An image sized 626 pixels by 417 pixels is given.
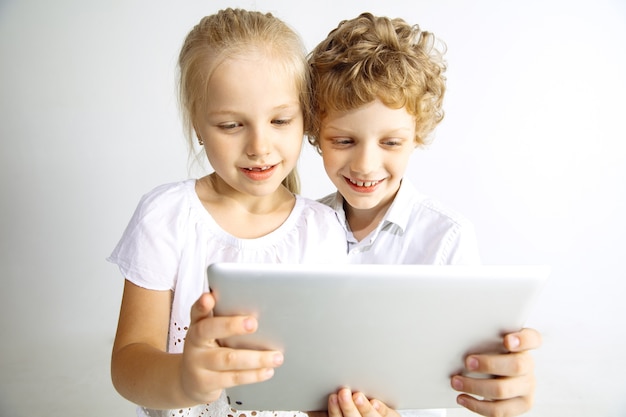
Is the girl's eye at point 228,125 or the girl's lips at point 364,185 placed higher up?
the girl's eye at point 228,125

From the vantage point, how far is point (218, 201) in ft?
5.03

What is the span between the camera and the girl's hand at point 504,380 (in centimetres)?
114

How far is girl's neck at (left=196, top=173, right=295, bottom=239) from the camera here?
4.96 feet

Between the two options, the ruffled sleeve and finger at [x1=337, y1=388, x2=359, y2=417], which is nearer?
finger at [x1=337, y1=388, x2=359, y2=417]

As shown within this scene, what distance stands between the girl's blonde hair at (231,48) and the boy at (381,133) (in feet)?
0.33

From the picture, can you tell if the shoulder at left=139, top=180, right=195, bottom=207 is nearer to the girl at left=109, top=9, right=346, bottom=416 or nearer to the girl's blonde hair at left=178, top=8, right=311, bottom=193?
the girl at left=109, top=9, right=346, bottom=416

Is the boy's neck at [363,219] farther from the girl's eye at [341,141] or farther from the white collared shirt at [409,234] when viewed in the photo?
the girl's eye at [341,141]

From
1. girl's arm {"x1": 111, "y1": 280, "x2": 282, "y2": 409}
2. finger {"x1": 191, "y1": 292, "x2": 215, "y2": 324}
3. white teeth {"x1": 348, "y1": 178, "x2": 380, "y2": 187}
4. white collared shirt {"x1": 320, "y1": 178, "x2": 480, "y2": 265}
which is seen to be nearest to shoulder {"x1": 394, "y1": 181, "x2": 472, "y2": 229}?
white collared shirt {"x1": 320, "y1": 178, "x2": 480, "y2": 265}

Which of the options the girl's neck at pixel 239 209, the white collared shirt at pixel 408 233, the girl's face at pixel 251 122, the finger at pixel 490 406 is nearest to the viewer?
the finger at pixel 490 406

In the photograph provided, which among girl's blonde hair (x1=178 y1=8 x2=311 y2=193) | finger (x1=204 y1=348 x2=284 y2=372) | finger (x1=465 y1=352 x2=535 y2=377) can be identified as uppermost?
girl's blonde hair (x1=178 y1=8 x2=311 y2=193)

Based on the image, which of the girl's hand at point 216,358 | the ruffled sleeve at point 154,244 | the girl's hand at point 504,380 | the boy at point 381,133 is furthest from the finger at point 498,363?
the ruffled sleeve at point 154,244

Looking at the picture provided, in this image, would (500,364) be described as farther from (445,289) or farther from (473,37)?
(473,37)

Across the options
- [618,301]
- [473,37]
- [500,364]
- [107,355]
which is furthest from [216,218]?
[618,301]

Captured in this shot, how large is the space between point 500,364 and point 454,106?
7.06 ft
